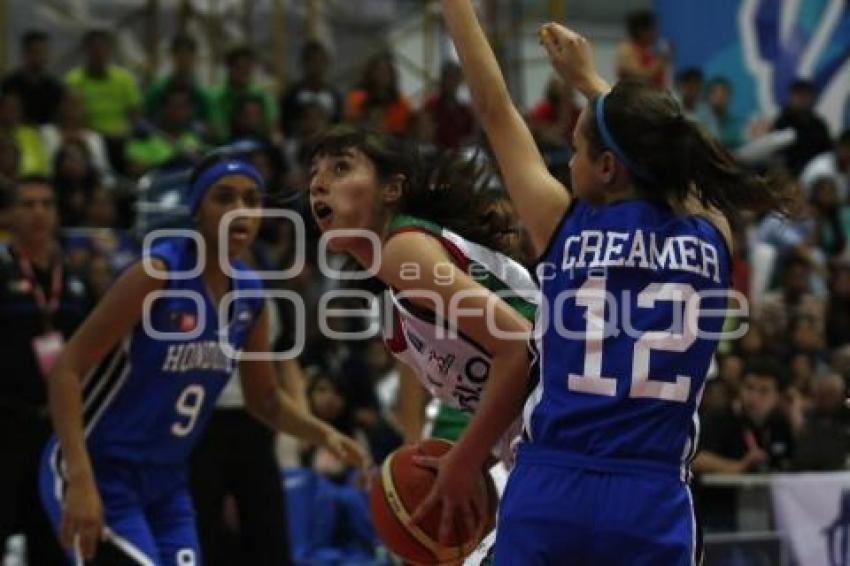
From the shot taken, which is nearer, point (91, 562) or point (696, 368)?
point (696, 368)

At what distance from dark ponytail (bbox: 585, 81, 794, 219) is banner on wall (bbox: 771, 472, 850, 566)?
5.28 meters

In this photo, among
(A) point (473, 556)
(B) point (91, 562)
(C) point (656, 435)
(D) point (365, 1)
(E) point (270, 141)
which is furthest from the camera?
(D) point (365, 1)

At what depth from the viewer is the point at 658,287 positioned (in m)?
4.52

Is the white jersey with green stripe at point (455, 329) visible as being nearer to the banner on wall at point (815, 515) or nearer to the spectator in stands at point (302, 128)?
the banner on wall at point (815, 515)

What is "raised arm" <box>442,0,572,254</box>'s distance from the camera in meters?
4.63

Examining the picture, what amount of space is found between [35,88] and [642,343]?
10755 millimetres

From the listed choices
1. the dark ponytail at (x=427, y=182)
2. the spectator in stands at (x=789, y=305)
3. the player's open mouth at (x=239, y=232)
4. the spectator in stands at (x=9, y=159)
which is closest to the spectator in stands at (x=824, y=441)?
the spectator in stands at (x=789, y=305)

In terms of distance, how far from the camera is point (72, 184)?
13.3 m

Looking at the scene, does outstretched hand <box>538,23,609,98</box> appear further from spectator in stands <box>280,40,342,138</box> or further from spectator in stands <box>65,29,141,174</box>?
spectator in stands <box>280,40,342,138</box>

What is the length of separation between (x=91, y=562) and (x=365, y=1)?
44.2 feet

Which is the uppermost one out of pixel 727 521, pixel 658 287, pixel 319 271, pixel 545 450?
pixel 658 287

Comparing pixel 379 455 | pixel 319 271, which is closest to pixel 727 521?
pixel 379 455

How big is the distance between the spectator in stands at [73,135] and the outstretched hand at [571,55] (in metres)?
8.99

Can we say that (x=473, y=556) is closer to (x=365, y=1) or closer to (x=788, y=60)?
(x=788, y=60)
